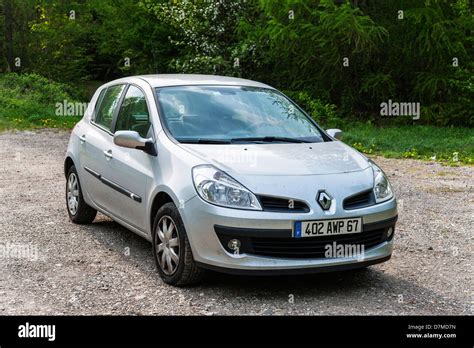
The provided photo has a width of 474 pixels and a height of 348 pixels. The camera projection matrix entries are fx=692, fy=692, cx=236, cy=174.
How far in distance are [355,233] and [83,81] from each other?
91.9 feet

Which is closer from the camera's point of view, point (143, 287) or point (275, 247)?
point (275, 247)

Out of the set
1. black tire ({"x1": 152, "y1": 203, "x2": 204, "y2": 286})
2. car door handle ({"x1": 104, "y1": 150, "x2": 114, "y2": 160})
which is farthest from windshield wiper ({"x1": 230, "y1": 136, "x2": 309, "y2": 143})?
car door handle ({"x1": 104, "y1": 150, "x2": 114, "y2": 160})

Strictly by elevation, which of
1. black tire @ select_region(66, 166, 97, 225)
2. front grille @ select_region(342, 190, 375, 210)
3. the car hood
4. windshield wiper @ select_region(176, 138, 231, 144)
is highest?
windshield wiper @ select_region(176, 138, 231, 144)

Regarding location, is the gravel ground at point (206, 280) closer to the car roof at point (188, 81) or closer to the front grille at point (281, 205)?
the front grille at point (281, 205)

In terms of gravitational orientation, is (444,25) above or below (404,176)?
above

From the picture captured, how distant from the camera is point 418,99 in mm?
18609

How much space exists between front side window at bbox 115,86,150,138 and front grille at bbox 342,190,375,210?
200 centimetres

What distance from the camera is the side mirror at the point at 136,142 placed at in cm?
581

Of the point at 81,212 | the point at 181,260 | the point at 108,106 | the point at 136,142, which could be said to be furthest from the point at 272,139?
the point at 81,212

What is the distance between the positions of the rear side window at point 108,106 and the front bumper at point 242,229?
2205 mm

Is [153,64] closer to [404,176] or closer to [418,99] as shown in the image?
[418,99]

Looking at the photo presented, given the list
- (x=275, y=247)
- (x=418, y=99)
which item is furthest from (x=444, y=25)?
(x=275, y=247)

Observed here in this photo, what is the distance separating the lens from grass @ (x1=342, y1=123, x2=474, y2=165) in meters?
13.8

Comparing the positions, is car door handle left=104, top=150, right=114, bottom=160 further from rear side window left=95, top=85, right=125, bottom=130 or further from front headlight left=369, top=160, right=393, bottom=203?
front headlight left=369, top=160, right=393, bottom=203
